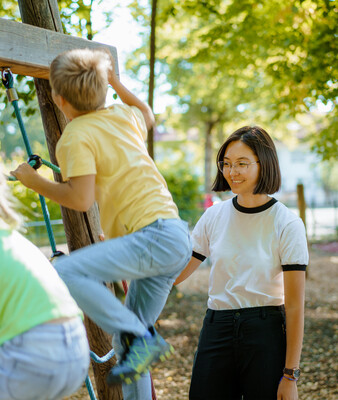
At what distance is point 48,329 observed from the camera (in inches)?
58.6

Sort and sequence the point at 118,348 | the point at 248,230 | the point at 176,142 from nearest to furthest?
the point at 118,348, the point at 248,230, the point at 176,142

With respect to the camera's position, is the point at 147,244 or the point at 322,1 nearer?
the point at 147,244

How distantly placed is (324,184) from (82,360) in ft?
149

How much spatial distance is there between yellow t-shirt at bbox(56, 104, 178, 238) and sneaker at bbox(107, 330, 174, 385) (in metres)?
0.43

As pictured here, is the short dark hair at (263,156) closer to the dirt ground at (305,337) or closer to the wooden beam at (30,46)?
the wooden beam at (30,46)

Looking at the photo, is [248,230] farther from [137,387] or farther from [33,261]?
[33,261]

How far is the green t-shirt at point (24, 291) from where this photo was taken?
1.44 m

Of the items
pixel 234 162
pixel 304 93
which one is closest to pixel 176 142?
pixel 304 93

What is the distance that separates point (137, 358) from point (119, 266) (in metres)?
0.34

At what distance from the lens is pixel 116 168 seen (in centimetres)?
192

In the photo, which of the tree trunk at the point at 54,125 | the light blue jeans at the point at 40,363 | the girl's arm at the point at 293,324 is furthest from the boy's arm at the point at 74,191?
the tree trunk at the point at 54,125

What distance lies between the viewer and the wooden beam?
234cm

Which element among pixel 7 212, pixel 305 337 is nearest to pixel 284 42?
pixel 305 337

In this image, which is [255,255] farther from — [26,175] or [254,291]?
[26,175]
